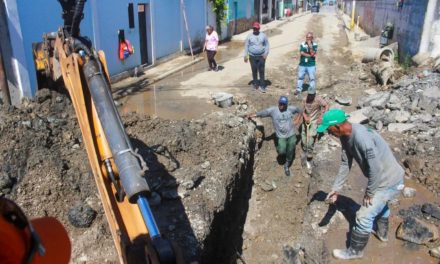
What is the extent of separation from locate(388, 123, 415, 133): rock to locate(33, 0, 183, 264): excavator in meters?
7.10

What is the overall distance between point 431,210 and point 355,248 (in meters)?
1.63

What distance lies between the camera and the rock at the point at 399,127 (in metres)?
8.76

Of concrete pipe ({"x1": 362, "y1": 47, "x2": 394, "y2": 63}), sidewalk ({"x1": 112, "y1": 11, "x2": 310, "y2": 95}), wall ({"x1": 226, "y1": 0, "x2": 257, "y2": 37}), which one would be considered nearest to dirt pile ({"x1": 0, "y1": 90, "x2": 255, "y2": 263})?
sidewalk ({"x1": 112, "y1": 11, "x2": 310, "y2": 95})

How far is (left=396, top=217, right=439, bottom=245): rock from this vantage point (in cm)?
517

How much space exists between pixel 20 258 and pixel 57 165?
16.2ft

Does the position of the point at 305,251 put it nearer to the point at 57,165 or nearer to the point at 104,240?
the point at 104,240

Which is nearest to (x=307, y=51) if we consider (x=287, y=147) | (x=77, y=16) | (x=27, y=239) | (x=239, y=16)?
(x=287, y=147)

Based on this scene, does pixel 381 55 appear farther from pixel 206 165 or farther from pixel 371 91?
pixel 206 165

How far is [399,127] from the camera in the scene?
29.0ft

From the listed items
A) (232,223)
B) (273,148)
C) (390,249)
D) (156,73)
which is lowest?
(232,223)

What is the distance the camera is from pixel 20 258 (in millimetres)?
1234

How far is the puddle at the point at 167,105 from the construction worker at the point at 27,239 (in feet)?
25.8

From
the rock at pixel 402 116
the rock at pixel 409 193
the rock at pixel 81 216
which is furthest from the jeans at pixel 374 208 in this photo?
the rock at pixel 402 116

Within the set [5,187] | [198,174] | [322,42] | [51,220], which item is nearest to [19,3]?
[5,187]
